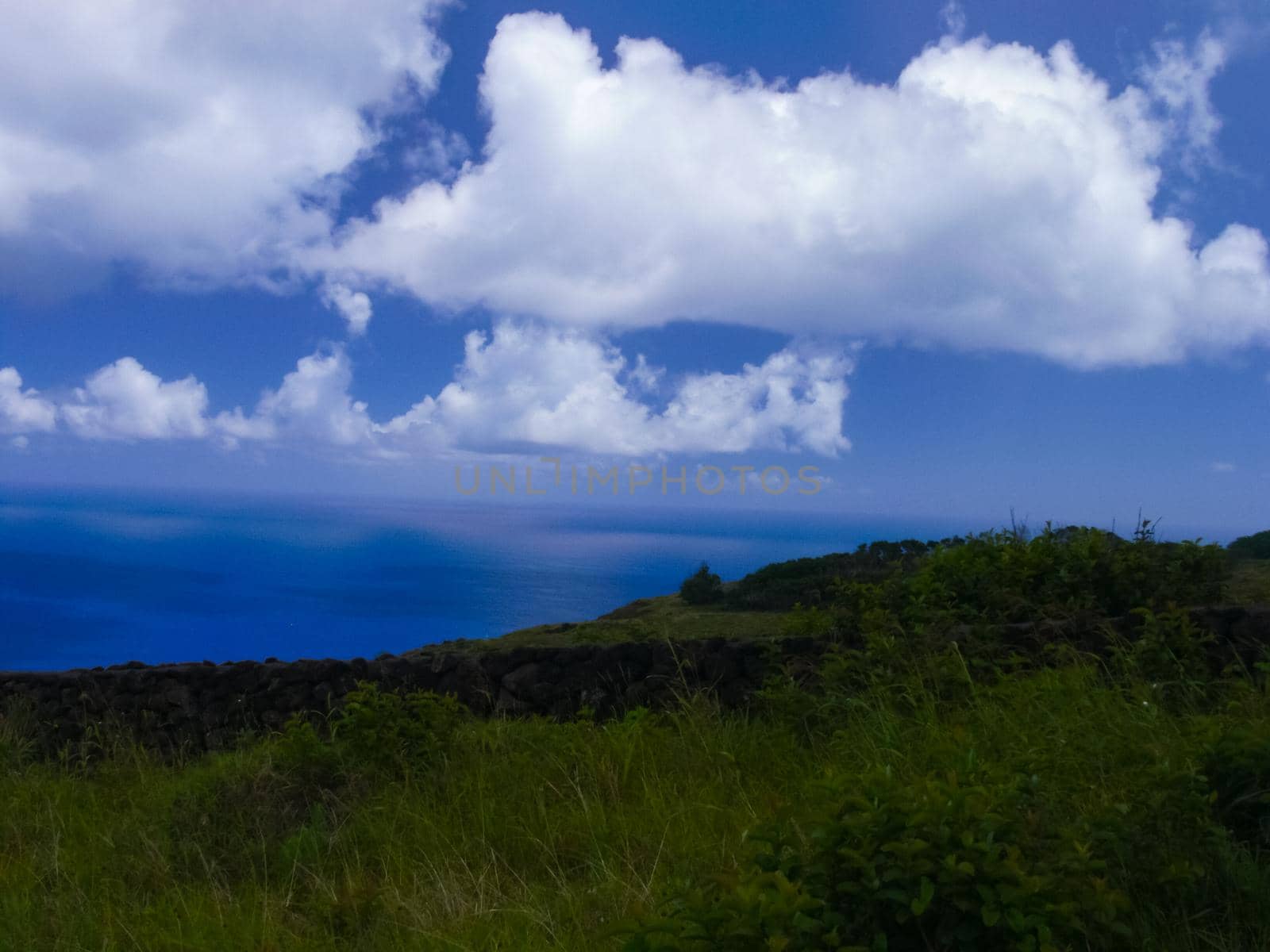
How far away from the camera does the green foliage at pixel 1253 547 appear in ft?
39.5

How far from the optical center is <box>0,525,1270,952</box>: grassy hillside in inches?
106

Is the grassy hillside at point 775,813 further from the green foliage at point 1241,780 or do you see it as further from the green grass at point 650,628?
the green grass at point 650,628

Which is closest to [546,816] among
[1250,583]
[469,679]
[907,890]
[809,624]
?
[907,890]

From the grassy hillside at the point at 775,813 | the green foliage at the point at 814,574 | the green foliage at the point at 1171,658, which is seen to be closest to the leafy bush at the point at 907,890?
the grassy hillside at the point at 775,813

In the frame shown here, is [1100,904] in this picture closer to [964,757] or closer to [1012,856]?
[1012,856]

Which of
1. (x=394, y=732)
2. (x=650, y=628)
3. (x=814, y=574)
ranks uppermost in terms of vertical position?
(x=814, y=574)

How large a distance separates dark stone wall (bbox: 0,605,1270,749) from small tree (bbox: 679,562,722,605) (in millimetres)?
3883

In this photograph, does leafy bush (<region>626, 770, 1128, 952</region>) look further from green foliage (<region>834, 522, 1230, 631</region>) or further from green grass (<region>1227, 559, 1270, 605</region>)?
green grass (<region>1227, 559, 1270, 605</region>)

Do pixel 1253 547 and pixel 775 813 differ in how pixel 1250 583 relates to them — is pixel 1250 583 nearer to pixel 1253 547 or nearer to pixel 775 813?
pixel 1253 547

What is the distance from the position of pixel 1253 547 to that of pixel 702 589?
7.17 metres

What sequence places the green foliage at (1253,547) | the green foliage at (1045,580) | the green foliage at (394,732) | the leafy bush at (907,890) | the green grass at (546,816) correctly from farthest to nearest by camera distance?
the green foliage at (1253,547), the green foliage at (1045,580), the green foliage at (394,732), the green grass at (546,816), the leafy bush at (907,890)

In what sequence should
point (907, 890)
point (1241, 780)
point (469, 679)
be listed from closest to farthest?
1. point (907, 890)
2. point (1241, 780)
3. point (469, 679)

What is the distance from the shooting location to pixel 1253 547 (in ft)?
40.8

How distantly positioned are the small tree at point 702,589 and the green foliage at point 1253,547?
640 centimetres
